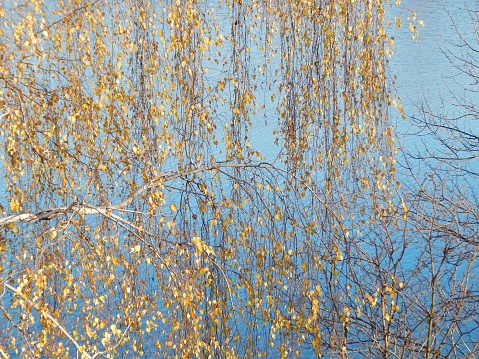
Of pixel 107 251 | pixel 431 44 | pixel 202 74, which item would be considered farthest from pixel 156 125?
pixel 431 44

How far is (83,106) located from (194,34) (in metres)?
0.60

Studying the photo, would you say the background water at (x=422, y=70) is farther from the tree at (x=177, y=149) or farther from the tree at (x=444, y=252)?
the tree at (x=177, y=149)

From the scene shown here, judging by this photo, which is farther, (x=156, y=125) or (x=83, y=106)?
(x=156, y=125)

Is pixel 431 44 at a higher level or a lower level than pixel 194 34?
higher

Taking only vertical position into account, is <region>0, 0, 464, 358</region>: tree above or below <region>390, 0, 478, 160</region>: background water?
below

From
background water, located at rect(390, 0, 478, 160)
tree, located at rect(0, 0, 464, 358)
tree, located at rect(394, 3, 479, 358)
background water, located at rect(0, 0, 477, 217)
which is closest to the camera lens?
tree, located at rect(0, 0, 464, 358)

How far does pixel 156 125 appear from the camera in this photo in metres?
3.30

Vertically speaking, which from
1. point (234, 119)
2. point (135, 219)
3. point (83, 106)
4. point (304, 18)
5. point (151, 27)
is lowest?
point (135, 219)

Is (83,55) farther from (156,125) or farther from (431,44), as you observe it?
(431,44)

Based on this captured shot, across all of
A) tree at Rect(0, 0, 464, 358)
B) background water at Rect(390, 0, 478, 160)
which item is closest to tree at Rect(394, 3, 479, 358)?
tree at Rect(0, 0, 464, 358)

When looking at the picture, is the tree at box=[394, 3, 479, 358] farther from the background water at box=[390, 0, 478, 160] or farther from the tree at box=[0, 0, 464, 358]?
the background water at box=[390, 0, 478, 160]

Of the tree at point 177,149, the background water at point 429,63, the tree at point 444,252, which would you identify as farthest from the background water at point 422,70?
the tree at point 177,149

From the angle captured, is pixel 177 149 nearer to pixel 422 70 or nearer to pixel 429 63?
pixel 422 70

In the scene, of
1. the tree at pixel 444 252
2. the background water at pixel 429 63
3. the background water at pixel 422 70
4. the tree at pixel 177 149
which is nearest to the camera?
the tree at pixel 177 149
